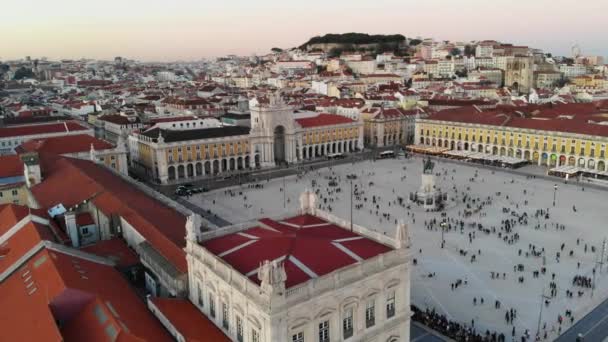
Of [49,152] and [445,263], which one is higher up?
[49,152]

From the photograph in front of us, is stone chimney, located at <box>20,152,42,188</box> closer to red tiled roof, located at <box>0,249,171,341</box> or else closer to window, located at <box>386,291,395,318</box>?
red tiled roof, located at <box>0,249,171,341</box>

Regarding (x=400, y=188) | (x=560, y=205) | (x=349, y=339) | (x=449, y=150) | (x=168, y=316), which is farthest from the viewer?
(x=449, y=150)

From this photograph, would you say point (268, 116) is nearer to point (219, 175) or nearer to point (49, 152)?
point (219, 175)

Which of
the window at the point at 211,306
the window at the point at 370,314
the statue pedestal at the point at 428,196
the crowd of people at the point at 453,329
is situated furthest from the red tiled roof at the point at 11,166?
the window at the point at 370,314

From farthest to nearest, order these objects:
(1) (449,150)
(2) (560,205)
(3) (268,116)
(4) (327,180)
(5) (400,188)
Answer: (1) (449,150) → (3) (268,116) → (4) (327,180) → (5) (400,188) → (2) (560,205)

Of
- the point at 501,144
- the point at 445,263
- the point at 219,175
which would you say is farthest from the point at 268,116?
the point at 445,263

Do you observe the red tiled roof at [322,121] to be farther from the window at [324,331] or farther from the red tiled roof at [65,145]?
the window at [324,331]

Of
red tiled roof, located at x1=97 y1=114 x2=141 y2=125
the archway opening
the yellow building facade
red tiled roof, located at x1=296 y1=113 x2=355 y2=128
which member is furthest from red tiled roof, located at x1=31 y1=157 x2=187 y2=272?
the yellow building facade
